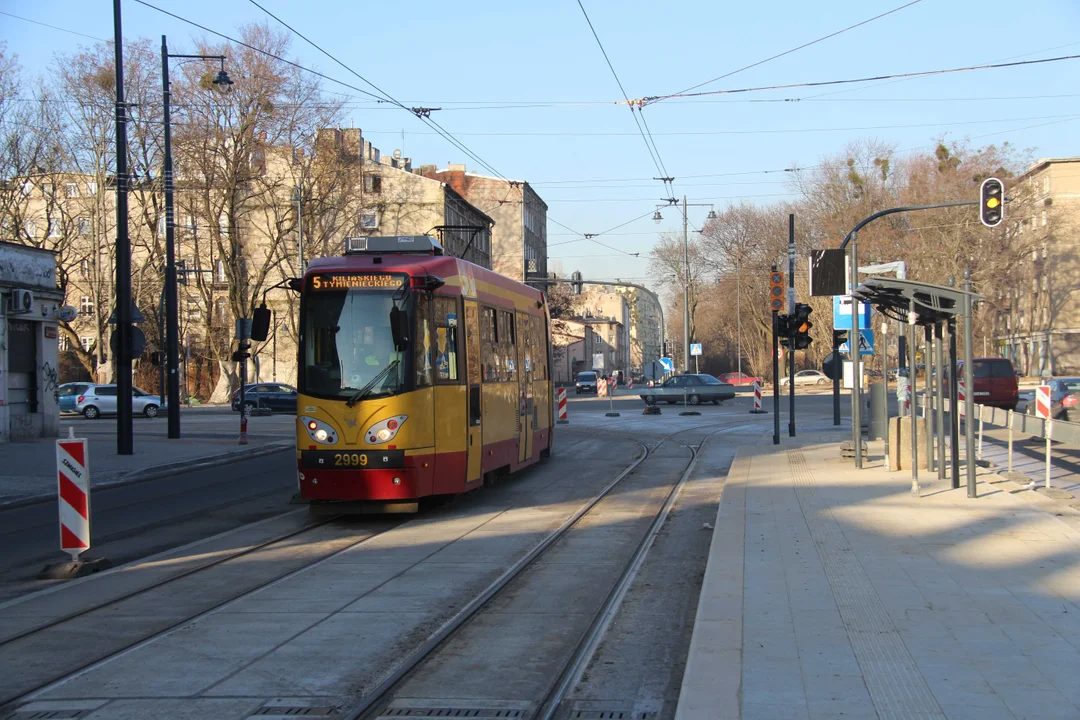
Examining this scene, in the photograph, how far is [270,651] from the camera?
6.64 metres

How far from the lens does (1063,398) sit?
91.8 feet

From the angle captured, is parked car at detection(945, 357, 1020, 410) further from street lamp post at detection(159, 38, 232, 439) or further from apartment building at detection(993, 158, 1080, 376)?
street lamp post at detection(159, 38, 232, 439)

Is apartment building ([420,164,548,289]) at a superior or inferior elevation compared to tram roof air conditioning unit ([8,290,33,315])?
superior

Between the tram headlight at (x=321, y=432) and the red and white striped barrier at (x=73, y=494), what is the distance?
2872 millimetres

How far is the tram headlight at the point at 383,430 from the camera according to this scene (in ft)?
39.4

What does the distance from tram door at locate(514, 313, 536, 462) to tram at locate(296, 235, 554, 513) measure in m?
3.19

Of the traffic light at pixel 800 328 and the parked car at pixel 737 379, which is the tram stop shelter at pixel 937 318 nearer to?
the traffic light at pixel 800 328

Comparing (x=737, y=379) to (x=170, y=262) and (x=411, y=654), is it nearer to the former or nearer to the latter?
(x=170, y=262)

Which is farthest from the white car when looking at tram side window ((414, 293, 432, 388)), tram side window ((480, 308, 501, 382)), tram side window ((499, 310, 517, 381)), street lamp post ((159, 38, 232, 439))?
tram side window ((414, 293, 432, 388))

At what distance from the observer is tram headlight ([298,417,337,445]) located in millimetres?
12086

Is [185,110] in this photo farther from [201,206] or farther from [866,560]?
[866,560]

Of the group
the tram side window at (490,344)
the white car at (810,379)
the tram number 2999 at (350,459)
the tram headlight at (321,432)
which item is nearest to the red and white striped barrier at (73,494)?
the tram headlight at (321,432)

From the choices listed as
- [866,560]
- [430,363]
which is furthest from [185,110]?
[866,560]

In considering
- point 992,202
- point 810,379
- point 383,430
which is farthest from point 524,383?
point 810,379
